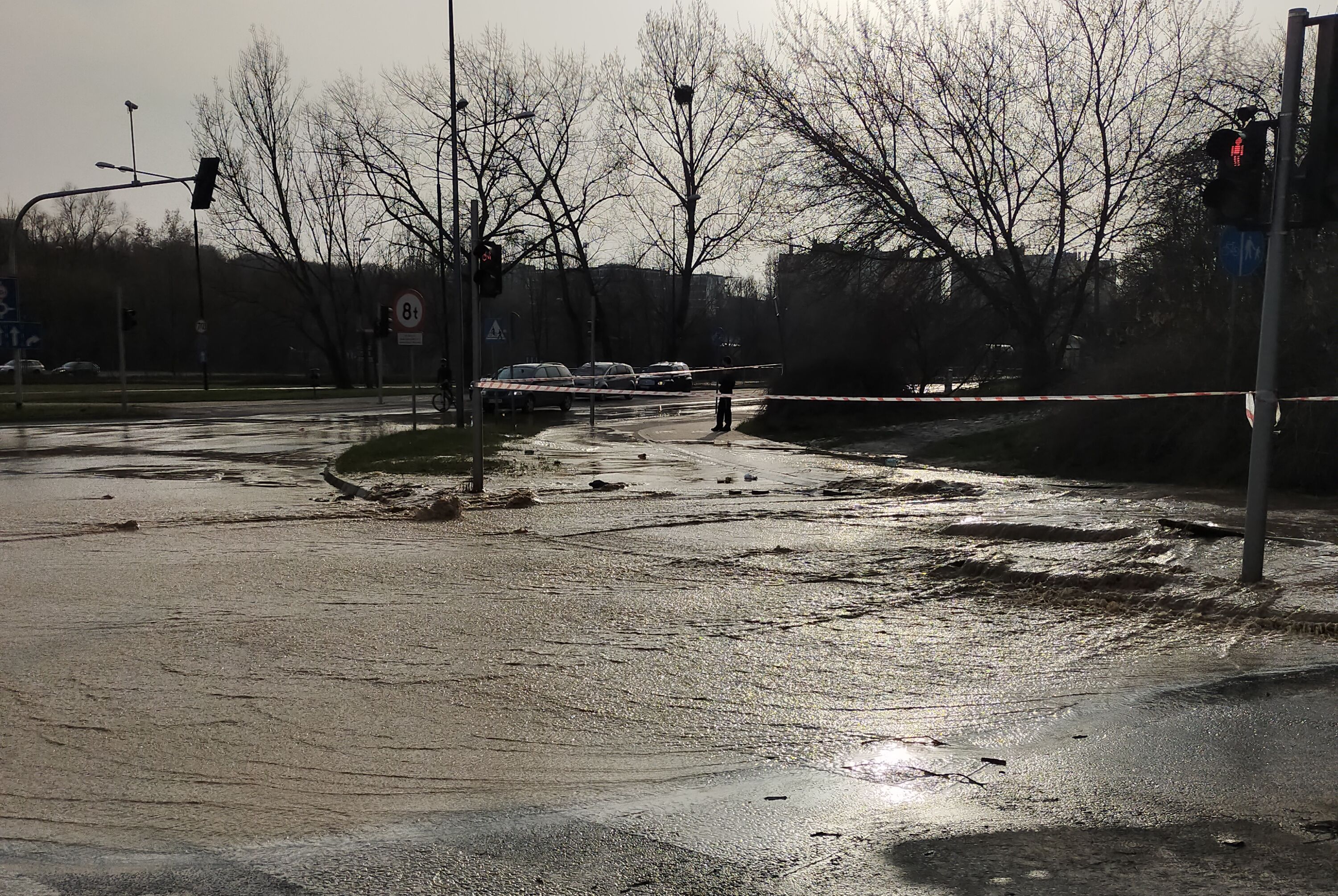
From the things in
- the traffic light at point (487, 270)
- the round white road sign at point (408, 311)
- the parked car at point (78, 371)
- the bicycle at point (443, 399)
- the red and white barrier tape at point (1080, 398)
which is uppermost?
the traffic light at point (487, 270)

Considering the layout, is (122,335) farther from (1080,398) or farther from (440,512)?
(1080,398)

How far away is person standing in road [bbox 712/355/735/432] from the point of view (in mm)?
30125

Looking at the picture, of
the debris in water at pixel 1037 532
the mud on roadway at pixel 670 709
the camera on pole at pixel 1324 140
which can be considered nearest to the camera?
the mud on roadway at pixel 670 709

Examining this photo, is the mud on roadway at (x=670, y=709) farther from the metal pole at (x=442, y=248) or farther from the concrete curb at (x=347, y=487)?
the metal pole at (x=442, y=248)

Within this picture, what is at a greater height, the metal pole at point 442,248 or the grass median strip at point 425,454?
the metal pole at point 442,248

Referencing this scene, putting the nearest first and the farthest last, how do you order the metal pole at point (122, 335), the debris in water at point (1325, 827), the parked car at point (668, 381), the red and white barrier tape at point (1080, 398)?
the debris in water at point (1325, 827)
the red and white barrier tape at point (1080, 398)
the metal pole at point (122, 335)
the parked car at point (668, 381)

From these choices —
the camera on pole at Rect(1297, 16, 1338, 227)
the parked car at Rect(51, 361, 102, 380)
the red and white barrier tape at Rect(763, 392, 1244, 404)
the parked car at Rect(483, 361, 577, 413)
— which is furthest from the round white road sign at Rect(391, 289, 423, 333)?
the parked car at Rect(51, 361, 102, 380)

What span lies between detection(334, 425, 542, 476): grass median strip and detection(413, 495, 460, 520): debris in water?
290 cm

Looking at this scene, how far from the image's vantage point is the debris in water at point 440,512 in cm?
1330

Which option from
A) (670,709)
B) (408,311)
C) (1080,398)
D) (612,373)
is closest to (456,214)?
(408,311)

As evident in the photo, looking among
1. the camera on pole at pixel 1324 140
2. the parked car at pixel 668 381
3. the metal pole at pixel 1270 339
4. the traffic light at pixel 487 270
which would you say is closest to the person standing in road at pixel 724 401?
the traffic light at pixel 487 270

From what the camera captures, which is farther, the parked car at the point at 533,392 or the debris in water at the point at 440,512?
the parked car at the point at 533,392

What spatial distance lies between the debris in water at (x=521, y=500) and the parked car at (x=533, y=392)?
22.9 metres

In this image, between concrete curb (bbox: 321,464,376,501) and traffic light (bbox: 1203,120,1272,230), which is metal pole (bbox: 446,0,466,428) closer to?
concrete curb (bbox: 321,464,376,501)
